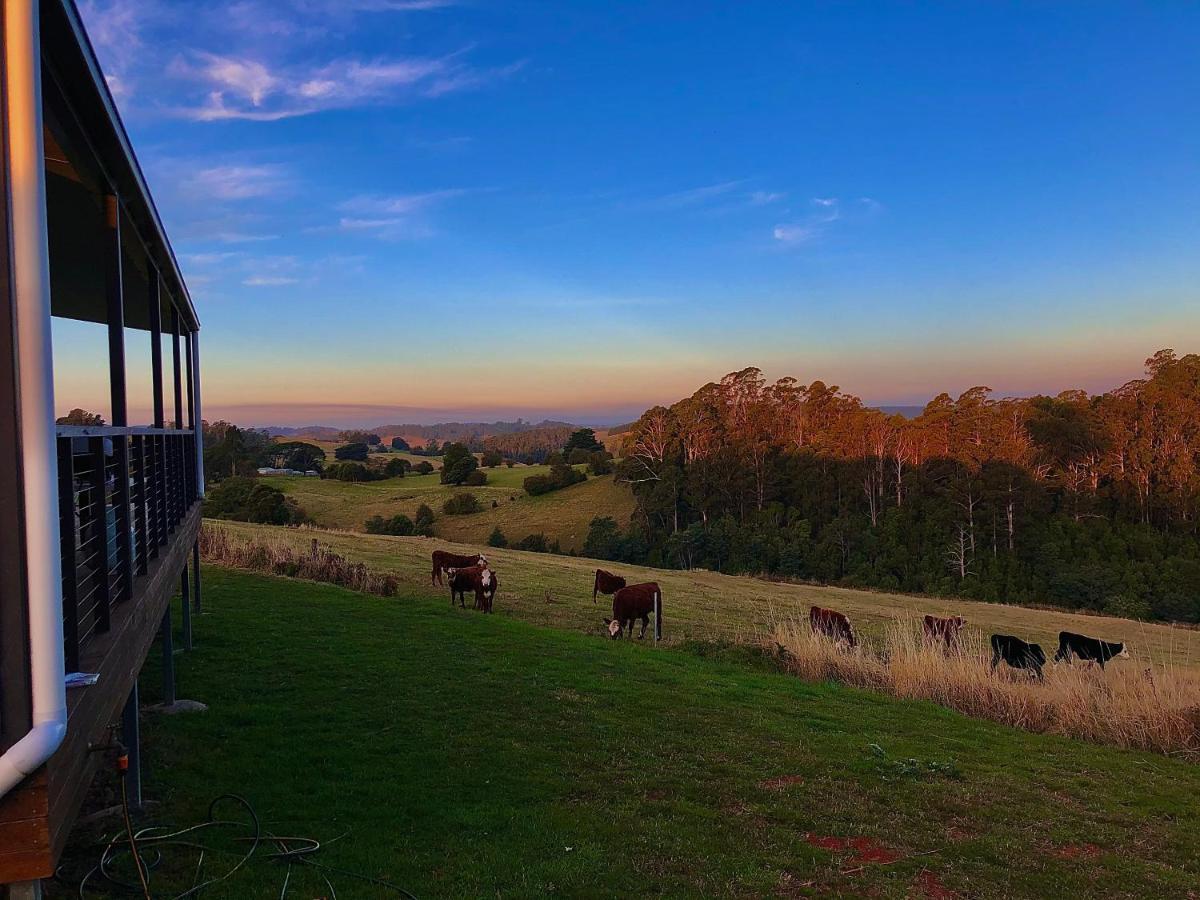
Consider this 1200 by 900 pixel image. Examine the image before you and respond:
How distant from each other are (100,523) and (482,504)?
5162 cm

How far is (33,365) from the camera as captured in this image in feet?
7.19

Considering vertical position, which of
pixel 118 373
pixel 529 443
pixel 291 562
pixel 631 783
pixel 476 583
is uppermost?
pixel 118 373

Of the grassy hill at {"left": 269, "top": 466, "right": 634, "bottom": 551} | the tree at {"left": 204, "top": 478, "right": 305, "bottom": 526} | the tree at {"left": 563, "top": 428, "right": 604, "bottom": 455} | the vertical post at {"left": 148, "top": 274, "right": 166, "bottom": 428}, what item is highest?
the vertical post at {"left": 148, "top": 274, "right": 166, "bottom": 428}

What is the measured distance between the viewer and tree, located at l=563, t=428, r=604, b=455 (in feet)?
248

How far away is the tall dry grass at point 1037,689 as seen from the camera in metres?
9.00

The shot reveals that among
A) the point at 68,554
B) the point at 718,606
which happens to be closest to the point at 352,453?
the point at 718,606

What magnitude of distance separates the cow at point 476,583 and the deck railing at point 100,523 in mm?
9685

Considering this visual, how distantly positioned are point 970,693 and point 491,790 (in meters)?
7.68

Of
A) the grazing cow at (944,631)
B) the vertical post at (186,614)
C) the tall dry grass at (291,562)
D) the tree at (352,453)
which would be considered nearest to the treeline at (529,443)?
the tree at (352,453)

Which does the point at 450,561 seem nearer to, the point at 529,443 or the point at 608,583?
the point at 608,583

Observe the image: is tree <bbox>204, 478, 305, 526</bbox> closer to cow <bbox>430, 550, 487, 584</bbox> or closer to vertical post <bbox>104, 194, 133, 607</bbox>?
cow <bbox>430, 550, 487, 584</bbox>

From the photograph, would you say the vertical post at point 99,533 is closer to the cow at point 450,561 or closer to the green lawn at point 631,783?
the green lawn at point 631,783

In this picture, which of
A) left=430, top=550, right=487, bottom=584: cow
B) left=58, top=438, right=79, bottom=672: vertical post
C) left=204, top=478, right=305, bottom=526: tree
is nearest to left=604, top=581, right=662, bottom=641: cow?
left=430, top=550, right=487, bottom=584: cow

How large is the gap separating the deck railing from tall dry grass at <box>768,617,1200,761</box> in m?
9.81
